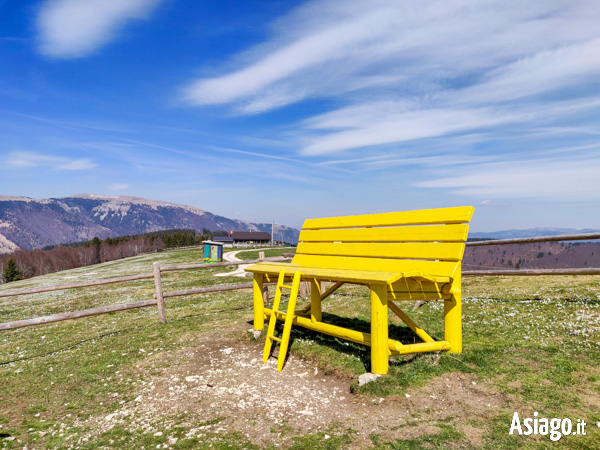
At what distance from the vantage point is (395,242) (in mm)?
6332

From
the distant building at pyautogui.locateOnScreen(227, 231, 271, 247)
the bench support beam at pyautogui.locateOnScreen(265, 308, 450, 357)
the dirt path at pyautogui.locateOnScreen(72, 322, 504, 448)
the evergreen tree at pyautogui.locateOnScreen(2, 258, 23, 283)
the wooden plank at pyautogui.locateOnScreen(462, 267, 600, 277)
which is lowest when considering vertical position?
the evergreen tree at pyautogui.locateOnScreen(2, 258, 23, 283)

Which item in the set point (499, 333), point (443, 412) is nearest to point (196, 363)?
point (443, 412)

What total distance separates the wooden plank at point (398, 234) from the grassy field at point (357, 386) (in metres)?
1.83

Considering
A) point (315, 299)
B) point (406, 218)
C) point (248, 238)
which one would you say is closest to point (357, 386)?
point (315, 299)

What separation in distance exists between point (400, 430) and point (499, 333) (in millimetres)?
3619

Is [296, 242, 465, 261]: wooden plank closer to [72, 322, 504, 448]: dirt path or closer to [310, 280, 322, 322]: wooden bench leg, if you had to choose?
[310, 280, 322, 322]: wooden bench leg

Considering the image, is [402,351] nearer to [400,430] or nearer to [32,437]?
[400,430]

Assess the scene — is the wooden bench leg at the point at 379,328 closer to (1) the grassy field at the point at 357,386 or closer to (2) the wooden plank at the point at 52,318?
(1) the grassy field at the point at 357,386

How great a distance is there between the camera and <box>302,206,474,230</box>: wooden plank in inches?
215

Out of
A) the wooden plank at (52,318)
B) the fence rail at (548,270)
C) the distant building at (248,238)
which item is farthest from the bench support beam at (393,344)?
the distant building at (248,238)

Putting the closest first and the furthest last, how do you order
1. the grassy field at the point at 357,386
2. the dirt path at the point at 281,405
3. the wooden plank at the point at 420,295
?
the grassy field at the point at 357,386 < the dirt path at the point at 281,405 < the wooden plank at the point at 420,295

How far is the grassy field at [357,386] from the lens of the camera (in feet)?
13.1

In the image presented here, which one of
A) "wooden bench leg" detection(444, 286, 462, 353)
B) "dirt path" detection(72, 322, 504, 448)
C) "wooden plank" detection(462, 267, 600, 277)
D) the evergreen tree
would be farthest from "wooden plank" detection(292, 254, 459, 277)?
the evergreen tree

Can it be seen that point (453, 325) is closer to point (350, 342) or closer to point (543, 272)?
point (350, 342)
